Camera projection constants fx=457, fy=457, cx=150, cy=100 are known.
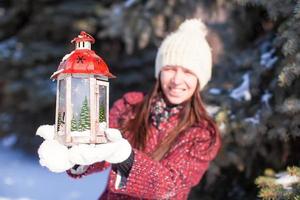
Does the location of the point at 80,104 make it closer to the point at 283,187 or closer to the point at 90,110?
the point at 90,110

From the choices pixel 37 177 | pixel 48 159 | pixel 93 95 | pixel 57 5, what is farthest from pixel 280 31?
pixel 57 5

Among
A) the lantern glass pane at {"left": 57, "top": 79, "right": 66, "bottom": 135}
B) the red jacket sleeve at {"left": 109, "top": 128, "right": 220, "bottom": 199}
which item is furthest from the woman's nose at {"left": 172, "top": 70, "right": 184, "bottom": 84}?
the lantern glass pane at {"left": 57, "top": 79, "right": 66, "bottom": 135}

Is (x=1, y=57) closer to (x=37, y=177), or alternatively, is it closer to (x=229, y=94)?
(x=37, y=177)

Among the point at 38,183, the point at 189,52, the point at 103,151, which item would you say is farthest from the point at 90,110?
the point at 38,183

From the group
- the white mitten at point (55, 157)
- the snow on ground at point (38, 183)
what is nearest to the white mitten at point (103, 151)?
the white mitten at point (55, 157)

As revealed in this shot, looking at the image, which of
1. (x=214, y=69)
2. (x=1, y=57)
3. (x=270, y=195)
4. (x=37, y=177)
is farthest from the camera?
(x=1, y=57)

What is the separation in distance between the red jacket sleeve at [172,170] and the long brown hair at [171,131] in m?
0.06

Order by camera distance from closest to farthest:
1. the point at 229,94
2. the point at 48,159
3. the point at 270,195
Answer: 1. the point at 48,159
2. the point at 270,195
3. the point at 229,94

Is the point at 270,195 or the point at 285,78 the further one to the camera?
the point at 285,78

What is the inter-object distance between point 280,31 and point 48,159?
4.66 feet

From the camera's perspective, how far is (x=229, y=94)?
2949mm

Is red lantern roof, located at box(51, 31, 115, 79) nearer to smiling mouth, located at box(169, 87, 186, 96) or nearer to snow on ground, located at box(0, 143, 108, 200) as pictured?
smiling mouth, located at box(169, 87, 186, 96)

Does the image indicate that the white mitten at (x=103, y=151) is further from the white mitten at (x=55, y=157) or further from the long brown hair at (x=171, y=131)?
the long brown hair at (x=171, y=131)

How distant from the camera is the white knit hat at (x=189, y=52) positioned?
230cm
